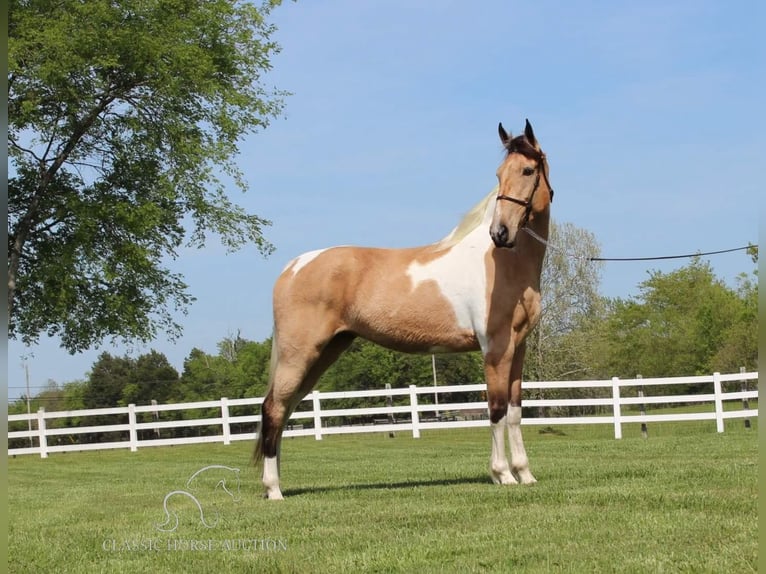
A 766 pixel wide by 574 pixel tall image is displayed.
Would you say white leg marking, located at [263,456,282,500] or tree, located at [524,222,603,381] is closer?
white leg marking, located at [263,456,282,500]

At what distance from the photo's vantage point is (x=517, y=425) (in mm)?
7582

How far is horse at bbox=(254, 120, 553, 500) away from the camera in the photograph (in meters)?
7.37

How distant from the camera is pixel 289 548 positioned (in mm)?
5020

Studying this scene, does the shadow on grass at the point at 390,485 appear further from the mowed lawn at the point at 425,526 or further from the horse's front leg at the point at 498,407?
the horse's front leg at the point at 498,407

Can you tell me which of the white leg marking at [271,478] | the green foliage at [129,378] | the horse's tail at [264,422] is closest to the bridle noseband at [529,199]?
the horse's tail at [264,422]

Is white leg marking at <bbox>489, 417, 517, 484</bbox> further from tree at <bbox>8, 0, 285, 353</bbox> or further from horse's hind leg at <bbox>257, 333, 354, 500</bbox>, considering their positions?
tree at <bbox>8, 0, 285, 353</bbox>

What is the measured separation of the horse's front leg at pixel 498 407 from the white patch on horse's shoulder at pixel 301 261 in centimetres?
179

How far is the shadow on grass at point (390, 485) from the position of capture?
791 cm

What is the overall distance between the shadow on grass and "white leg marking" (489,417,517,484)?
402 mm

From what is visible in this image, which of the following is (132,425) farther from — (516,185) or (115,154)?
(516,185)

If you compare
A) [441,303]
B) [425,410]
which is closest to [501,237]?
→ [441,303]

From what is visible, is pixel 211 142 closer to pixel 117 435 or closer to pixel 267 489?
pixel 267 489

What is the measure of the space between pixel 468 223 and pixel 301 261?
4.98 feet

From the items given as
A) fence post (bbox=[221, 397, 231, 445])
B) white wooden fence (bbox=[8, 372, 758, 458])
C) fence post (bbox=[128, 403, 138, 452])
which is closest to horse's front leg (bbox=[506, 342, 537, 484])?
white wooden fence (bbox=[8, 372, 758, 458])
